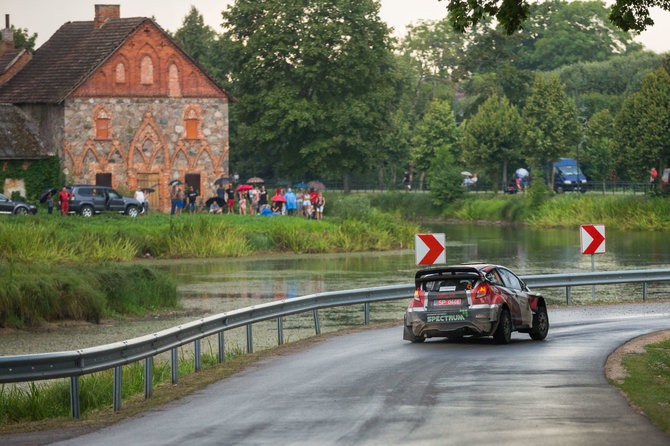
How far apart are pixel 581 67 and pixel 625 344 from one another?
122454mm

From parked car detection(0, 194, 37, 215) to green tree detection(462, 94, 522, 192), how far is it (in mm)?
49710

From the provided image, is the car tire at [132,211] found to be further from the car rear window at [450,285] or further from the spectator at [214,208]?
the car rear window at [450,285]

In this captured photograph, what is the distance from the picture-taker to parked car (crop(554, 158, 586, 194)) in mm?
99900

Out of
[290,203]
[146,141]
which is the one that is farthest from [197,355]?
[146,141]

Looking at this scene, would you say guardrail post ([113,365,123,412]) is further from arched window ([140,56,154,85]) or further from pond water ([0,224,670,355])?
arched window ([140,56,154,85])

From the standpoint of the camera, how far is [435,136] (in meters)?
112

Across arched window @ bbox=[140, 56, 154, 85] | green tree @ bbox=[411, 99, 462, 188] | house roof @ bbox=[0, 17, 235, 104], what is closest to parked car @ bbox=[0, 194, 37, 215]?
house roof @ bbox=[0, 17, 235, 104]

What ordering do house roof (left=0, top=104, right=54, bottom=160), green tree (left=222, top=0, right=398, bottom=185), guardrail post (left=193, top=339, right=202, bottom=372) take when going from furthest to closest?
green tree (left=222, top=0, right=398, bottom=185)
house roof (left=0, top=104, right=54, bottom=160)
guardrail post (left=193, top=339, right=202, bottom=372)

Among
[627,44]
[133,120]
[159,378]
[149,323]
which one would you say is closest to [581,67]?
[627,44]

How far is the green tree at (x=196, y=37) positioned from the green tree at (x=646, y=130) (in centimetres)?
3871

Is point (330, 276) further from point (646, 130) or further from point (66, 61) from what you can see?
point (646, 130)

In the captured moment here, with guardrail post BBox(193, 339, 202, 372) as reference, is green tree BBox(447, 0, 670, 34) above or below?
above

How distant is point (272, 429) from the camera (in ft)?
39.9

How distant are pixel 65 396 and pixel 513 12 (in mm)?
8685
